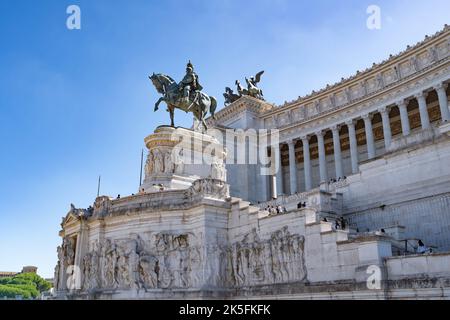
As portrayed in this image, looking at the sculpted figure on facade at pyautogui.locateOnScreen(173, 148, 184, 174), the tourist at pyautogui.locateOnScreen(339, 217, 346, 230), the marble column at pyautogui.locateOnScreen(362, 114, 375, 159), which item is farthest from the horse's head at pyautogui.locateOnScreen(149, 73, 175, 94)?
the marble column at pyautogui.locateOnScreen(362, 114, 375, 159)

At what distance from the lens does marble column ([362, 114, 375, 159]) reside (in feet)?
175

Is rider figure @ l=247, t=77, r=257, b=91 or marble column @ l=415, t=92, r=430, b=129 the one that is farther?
rider figure @ l=247, t=77, r=257, b=91

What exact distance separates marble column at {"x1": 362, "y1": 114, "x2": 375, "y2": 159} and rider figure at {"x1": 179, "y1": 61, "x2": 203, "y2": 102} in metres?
26.1

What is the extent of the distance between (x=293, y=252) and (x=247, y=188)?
125 feet

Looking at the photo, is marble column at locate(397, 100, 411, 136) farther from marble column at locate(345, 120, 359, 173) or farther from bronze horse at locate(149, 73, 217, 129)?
bronze horse at locate(149, 73, 217, 129)

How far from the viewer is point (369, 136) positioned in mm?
54500

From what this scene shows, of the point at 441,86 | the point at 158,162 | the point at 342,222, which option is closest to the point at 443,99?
the point at 441,86

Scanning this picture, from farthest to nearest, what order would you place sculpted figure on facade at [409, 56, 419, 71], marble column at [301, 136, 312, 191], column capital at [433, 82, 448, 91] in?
marble column at [301, 136, 312, 191], sculpted figure on facade at [409, 56, 419, 71], column capital at [433, 82, 448, 91]

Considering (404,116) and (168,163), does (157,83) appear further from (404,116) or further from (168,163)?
(404,116)

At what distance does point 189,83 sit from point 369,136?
28.1 meters

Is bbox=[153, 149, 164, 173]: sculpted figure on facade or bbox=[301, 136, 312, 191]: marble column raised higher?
bbox=[301, 136, 312, 191]: marble column

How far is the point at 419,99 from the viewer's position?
50281 millimetres

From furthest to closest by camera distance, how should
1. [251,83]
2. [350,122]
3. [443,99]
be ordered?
[251,83], [350,122], [443,99]

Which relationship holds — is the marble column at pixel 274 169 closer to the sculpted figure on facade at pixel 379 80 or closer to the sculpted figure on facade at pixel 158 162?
the sculpted figure on facade at pixel 379 80
